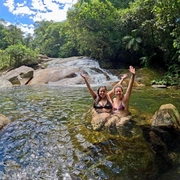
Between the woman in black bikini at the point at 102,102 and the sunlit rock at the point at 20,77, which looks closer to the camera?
the woman in black bikini at the point at 102,102

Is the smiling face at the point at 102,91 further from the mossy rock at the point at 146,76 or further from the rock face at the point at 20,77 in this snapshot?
the rock face at the point at 20,77

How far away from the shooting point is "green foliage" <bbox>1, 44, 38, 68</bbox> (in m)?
23.9

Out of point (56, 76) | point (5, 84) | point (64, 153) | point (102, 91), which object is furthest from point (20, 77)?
point (64, 153)

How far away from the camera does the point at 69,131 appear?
205 inches

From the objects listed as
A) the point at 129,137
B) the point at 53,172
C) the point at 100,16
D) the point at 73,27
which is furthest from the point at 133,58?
the point at 53,172

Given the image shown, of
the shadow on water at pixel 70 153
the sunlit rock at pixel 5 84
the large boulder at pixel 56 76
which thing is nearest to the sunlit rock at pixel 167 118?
the shadow on water at pixel 70 153

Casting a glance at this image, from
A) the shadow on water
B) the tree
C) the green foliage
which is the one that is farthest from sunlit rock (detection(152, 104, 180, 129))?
the green foliage

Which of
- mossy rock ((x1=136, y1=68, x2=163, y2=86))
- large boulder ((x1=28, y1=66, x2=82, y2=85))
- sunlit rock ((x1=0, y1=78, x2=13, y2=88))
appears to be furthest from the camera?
large boulder ((x1=28, y1=66, x2=82, y2=85))

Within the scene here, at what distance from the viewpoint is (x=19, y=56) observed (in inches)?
987

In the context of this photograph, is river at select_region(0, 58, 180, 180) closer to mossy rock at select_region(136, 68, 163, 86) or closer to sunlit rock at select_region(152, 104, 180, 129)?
sunlit rock at select_region(152, 104, 180, 129)

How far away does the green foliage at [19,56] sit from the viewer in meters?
23.9

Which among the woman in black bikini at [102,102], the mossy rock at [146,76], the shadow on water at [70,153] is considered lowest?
the mossy rock at [146,76]

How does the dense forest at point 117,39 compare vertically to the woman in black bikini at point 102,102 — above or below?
above

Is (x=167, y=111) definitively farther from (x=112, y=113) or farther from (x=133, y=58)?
(x=133, y=58)
